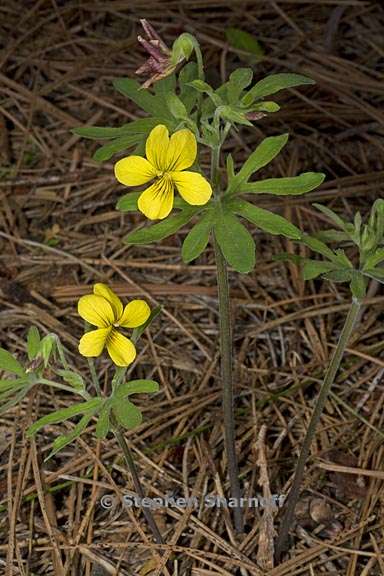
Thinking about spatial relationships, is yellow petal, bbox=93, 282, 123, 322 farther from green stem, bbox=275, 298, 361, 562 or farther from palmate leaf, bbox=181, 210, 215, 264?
green stem, bbox=275, 298, 361, 562

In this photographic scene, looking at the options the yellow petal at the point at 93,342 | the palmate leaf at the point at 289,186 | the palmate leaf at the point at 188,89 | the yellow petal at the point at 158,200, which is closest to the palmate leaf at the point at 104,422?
the yellow petal at the point at 93,342

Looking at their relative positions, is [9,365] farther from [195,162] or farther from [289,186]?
[289,186]

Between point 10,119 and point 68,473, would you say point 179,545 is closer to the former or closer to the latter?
point 68,473

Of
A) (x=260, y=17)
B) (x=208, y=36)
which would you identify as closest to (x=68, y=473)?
(x=208, y=36)

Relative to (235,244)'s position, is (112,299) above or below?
below

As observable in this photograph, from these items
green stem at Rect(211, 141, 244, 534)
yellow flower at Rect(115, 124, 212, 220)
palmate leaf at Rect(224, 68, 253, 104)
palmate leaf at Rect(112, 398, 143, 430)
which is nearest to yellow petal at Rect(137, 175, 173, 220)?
yellow flower at Rect(115, 124, 212, 220)

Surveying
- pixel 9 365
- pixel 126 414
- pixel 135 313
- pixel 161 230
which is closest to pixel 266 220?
pixel 161 230
